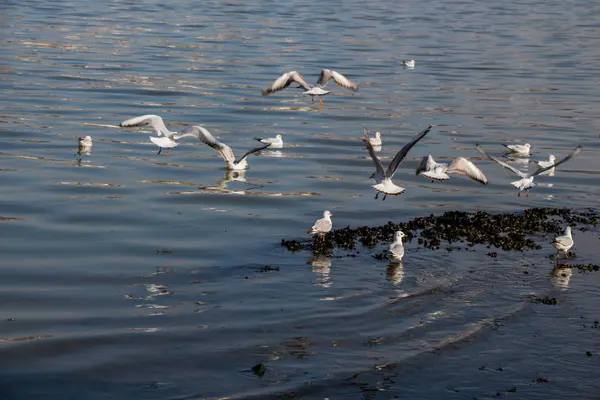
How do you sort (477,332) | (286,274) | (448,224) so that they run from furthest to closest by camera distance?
(448,224), (286,274), (477,332)

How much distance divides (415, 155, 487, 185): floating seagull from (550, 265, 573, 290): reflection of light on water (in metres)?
3.69

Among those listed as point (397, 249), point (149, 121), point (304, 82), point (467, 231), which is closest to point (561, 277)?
point (397, 249)

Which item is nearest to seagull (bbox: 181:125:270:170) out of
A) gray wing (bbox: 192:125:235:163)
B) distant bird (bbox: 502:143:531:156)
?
gray wing (bbox: 192:125:235:163)

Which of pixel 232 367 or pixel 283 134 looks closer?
pixel 232 367

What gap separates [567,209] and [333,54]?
31914 millimetres

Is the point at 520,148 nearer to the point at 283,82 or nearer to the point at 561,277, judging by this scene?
the point at 283,82

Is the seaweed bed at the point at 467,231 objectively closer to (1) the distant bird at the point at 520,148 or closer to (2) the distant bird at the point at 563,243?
(2) the distant bird at the point at 563,243

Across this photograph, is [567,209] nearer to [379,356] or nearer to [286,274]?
[286,274]

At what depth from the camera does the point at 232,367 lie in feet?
45.3

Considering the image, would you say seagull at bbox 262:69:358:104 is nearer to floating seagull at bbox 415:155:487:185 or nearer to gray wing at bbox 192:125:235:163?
gray wing at bbox 192:125:235:163

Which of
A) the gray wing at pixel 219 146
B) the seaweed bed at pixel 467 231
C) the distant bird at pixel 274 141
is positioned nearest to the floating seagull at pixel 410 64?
the distant bird at pixel 274 141

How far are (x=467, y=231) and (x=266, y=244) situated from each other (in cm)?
408

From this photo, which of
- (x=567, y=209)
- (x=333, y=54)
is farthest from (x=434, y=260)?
(x=333, y=54)

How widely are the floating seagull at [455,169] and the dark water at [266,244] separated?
90 centimetres
